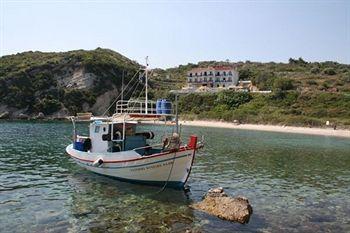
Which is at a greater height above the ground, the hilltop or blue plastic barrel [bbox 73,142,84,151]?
the hilltop

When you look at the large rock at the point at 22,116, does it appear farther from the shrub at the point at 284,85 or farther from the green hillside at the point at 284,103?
the shrub at the point at 284,85

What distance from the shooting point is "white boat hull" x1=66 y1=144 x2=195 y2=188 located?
23.5 meters

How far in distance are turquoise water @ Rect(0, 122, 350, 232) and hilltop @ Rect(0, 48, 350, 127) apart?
2308 inches

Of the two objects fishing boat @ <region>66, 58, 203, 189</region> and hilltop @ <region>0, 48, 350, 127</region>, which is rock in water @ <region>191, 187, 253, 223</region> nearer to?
fishing boat @ <region>66, 58, 203, 189</region>

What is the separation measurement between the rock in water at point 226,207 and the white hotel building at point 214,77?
12309 cm

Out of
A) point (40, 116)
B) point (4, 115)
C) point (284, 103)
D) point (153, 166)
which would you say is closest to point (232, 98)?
point (284, 103)

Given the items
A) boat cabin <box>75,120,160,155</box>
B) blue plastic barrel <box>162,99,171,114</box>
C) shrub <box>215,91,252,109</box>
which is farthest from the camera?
shrub <box>215,91,252,109</box>

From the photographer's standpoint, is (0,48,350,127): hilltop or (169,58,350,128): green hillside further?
(0,48,350,127): hilltop

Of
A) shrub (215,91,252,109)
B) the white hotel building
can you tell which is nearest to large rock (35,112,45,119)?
shrub (215,91,252,109)

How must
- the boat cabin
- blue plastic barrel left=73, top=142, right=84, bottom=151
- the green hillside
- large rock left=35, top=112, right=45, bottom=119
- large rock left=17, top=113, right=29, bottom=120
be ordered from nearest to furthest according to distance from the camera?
the boat cabin, blue plastic barrel left=73, top=142, right=84, bottom=151, the green hillside, large rock left=17, top=113, right=29, bottom=120, large rock left=35, top=112, right=45, bottom=119

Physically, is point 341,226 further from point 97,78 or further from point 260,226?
point 97,78

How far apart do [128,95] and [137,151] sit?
341 ft

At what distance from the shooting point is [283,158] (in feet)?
134

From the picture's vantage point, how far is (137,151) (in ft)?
84.8
